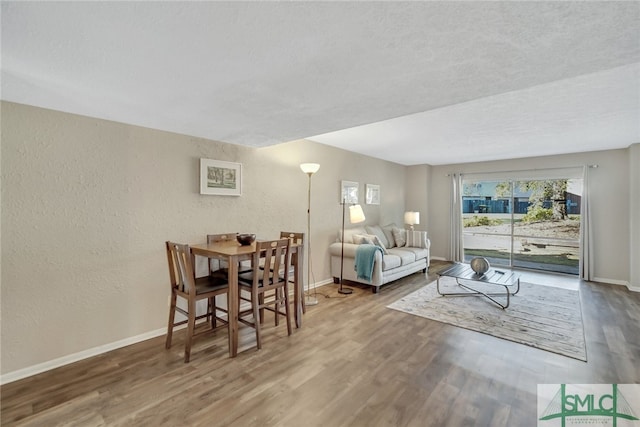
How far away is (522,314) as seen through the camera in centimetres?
341

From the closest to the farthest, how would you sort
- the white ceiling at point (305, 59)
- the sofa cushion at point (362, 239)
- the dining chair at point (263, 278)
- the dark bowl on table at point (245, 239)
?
the white ceiling at point (305, 59) < the dining chair at point (263, 278) < the dark bowl on table at point (245, 239) < the sofa cushion at point (362, 239)

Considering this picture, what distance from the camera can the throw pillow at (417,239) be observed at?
5.56 metres

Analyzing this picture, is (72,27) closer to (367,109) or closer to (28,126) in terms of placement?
(28,126)

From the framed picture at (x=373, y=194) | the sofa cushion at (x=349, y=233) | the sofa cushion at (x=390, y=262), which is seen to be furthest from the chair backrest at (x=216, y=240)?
the framed picture at (x=373, y=194)

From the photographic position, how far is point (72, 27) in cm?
128

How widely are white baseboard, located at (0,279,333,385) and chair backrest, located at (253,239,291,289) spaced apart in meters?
1.25

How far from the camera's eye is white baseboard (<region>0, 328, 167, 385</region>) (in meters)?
2.16

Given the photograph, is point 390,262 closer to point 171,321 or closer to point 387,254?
point 387,254

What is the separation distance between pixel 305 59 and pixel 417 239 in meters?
4.75

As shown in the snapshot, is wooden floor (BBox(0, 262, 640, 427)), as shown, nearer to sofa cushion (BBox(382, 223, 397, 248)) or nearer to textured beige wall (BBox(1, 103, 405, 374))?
textured beige wall (BBox(1, 103, 405, 374))

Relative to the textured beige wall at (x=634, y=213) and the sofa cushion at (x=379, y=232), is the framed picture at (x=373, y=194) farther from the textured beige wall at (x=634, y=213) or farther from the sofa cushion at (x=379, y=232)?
the textured beige wall at (x=634, y=213)

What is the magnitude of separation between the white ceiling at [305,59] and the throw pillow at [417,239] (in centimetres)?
314

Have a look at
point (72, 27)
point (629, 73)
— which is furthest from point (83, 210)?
point (629, 73)

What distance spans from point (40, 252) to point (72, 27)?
1898 mm
